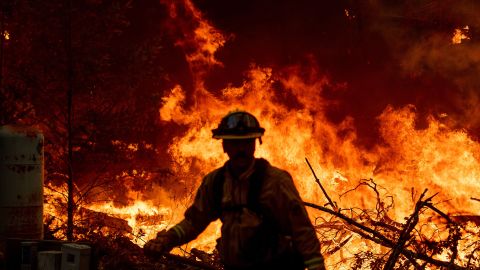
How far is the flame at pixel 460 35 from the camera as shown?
645 inches

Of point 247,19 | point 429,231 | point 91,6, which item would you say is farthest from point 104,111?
point 247,19

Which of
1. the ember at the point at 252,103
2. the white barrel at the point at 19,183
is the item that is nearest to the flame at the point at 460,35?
the ember at the point at 252,103

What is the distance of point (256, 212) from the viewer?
3891 millimetres

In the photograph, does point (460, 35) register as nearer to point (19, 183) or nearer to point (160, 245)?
point (19, 183)

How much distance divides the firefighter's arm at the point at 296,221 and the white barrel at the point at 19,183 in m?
4.45

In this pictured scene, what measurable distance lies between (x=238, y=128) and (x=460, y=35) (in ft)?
47.5

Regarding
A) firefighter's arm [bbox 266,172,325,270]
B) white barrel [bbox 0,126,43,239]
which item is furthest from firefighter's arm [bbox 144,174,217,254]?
white barrel [bbox 0,126,43,239]

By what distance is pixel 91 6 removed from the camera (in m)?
9.19

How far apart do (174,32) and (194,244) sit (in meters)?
6.72

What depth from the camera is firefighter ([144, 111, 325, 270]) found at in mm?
3814

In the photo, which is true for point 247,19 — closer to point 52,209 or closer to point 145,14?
point 145,14

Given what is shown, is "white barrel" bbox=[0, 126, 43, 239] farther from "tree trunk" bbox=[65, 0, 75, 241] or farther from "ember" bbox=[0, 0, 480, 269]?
"tree trunk" bbox=[65, 0, 75, 241]

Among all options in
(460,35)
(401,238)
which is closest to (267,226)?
(401,238)

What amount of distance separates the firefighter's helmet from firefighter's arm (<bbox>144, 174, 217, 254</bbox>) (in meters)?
0.46
